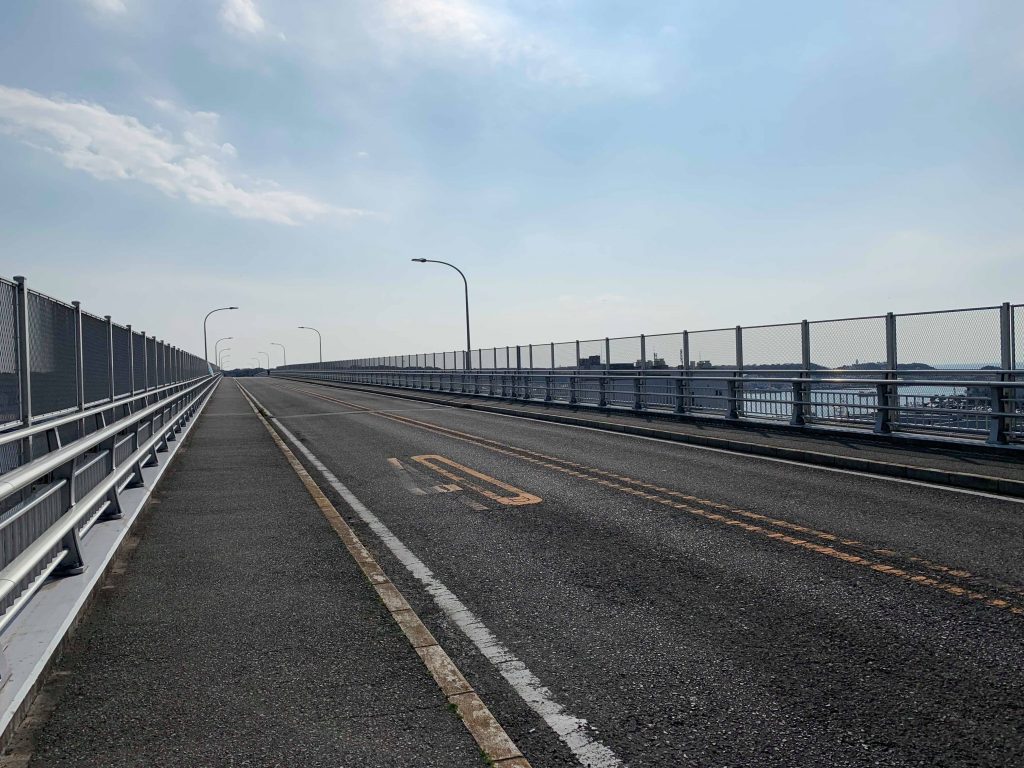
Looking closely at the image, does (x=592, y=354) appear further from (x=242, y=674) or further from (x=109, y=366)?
(x=242, y=674)

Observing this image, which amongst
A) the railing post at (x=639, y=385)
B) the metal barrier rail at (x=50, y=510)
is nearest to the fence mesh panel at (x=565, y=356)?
the railing post at (x=639, y=385)

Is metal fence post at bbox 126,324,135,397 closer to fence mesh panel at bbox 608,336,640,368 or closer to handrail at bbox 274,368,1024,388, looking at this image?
handrail at bbox 274,368,1024,388

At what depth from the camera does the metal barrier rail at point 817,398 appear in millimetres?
12242

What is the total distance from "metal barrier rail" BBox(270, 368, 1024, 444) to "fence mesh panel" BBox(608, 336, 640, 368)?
0.57 metres

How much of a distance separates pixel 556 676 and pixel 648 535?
3187 millimetres

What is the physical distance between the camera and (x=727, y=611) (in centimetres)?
481

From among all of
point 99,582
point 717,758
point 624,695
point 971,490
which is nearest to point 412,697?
point 624,695

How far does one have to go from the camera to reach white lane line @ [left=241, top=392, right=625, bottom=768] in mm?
3105

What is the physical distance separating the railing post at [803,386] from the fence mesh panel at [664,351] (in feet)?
14.9

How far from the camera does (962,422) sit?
13039mm

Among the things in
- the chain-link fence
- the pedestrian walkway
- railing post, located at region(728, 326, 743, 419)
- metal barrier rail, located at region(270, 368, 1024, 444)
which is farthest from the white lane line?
railing post, located at region(728, 326, 743, 419)

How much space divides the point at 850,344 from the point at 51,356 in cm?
1342

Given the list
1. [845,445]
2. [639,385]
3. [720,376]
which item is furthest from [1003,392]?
[639,385]

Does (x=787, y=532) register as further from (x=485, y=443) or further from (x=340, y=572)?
(x=485, y=443)
